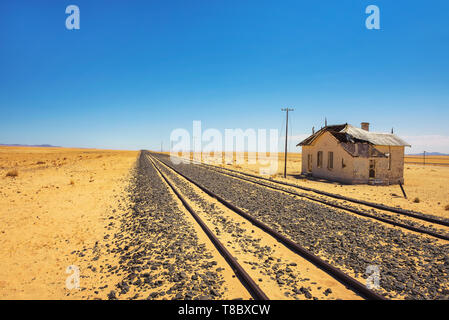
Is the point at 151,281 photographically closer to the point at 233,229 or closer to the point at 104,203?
the point at 233,229

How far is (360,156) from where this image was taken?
64.6 feet

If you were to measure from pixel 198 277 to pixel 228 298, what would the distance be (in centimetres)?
94

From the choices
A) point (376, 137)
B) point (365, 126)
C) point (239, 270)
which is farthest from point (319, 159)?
point (239, 270)

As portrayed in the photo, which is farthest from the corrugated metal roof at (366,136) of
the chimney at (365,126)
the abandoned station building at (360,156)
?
the chimney at (365,126)

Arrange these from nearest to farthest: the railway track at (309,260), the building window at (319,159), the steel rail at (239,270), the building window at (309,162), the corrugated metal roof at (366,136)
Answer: the steel rail at (239,270) < the railway track at (309,260) < the corrugated metal roof at (366,136) < the building window at (319,159) < the building window at (309,162)

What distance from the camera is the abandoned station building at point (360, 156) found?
19.9 m

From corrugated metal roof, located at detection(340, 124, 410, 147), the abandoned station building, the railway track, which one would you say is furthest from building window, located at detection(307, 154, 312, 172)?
the railway track

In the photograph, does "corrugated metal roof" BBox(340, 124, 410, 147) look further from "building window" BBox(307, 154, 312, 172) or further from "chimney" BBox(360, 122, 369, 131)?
"building window" BBox(307, 154, 312, 172)

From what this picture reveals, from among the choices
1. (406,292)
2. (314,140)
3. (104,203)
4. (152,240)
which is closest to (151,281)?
(152,240)

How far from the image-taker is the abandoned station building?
19922mm

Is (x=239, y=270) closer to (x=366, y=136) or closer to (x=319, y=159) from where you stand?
(x=319, y=159)

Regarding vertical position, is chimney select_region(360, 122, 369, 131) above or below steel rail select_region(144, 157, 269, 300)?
above

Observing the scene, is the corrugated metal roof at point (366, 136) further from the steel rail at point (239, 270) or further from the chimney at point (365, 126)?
the steel rail at point (239, 270)
